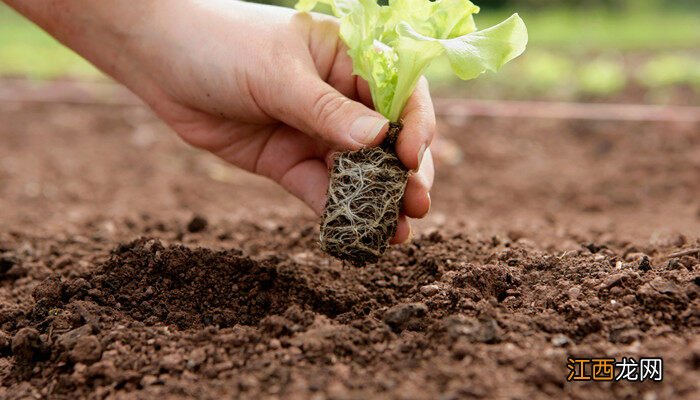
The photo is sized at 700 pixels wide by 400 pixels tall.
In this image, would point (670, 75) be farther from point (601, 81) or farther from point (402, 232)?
point (402, 232)

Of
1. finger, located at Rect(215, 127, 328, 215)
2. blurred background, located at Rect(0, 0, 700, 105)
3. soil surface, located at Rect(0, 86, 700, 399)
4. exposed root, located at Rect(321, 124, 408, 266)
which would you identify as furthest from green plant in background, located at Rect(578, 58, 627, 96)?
exposed root, located at Rect(321, 124, 408, 266)

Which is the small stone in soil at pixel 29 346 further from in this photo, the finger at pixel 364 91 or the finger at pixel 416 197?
the finger at pixel 364 91

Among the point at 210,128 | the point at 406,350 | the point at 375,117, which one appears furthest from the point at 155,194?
the point at 406,350

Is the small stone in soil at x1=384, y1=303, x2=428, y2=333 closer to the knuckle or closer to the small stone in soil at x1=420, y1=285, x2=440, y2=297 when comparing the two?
the small stone in soil at x1=420, y1=285, x2=440, y2=297

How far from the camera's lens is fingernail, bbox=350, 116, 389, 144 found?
8.49 ft

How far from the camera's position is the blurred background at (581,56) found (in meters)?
8.20

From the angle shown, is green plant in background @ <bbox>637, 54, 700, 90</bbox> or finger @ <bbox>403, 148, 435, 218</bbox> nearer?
finger @ <bbox>403, 148, 435, 218</bbox>

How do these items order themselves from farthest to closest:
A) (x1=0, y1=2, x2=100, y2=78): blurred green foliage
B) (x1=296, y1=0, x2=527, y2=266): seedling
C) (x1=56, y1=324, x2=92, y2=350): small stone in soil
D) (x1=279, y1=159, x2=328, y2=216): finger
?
1. (x1=0, y1=2, x2=100, y2=78): blurred green foliage
2. (x1=279, y1=159, x2=328, y2=216): finger
3. (x1=296, y1=0, x2=527, y2=266): seedling
4. (x1=56, y1=324, x2=92, y2=350): small stone in soil

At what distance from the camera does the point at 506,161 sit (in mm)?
6438

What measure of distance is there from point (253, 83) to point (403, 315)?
116 cm

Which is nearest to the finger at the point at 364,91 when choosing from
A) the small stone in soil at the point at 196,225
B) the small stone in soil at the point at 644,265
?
the small stone in soil at the point at 196,225

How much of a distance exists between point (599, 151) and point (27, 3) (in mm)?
4817

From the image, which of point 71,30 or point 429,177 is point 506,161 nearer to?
point 429,177

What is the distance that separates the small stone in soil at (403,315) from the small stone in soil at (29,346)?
1.09 meters
